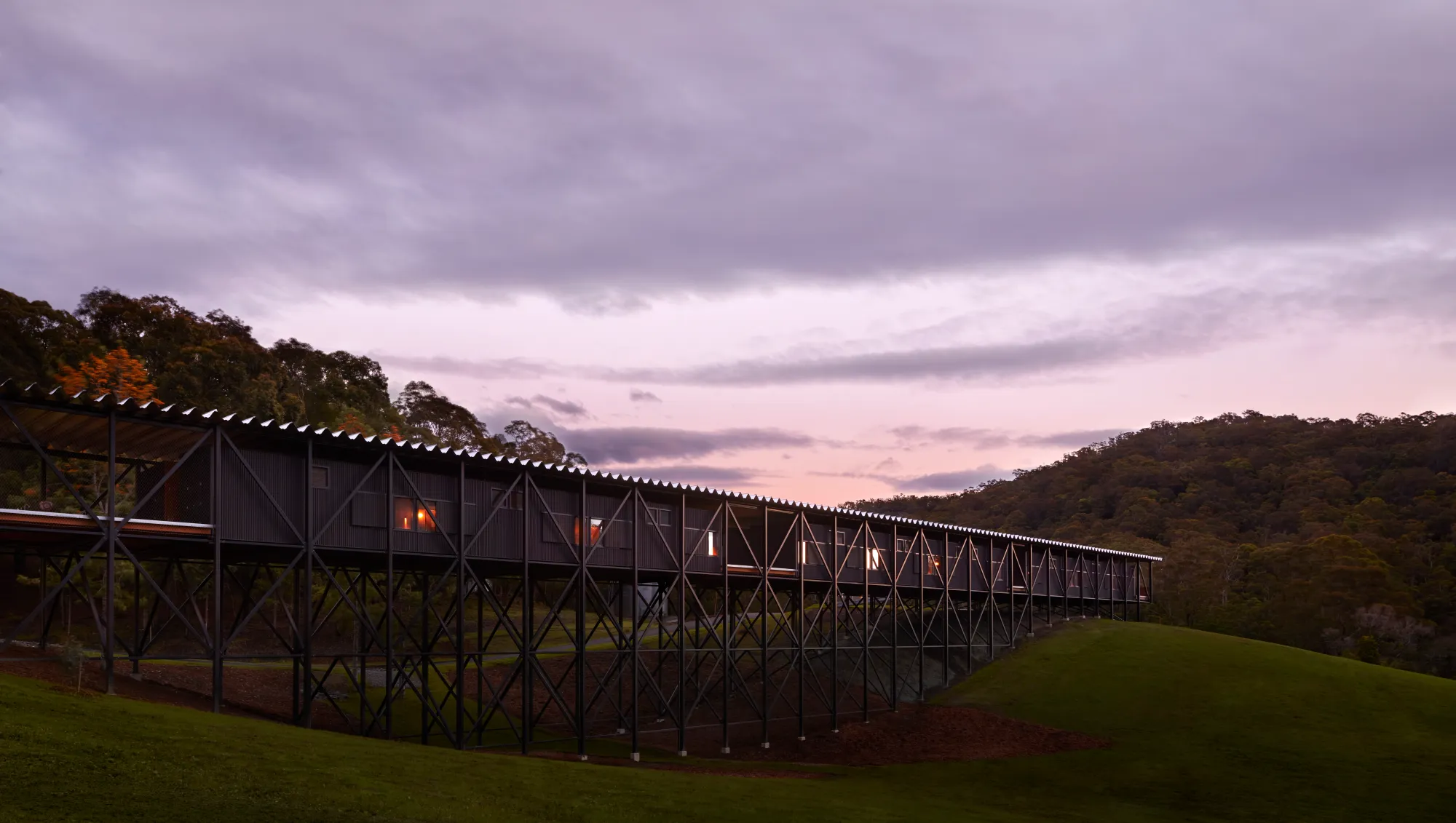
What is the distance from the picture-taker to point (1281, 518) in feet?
406

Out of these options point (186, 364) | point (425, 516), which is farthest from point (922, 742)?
point (186, 364)

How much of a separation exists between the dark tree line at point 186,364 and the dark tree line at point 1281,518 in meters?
58.1

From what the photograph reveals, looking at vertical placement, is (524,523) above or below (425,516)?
below

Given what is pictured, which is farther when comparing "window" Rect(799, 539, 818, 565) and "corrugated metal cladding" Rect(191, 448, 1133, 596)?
"window" Rect(799, 539, 818, 565)

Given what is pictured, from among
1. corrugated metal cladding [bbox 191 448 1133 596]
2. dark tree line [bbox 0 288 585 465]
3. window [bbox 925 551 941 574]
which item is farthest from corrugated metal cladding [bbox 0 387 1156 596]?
dark tree line [bbox 0 288 585 465]

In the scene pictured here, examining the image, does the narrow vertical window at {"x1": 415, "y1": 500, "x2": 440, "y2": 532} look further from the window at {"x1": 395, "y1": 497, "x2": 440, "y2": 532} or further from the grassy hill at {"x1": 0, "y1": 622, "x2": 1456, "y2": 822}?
the grassy hill at {"x1": 0, "y1": 622, "x2": 1456, "y2": 822}

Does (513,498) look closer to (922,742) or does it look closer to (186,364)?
(922,742)

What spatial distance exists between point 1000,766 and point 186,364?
5227cm

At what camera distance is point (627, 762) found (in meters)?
39.0

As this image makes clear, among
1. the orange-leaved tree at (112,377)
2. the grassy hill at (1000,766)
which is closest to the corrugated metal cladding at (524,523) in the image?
the grassy hill at (1000,766)

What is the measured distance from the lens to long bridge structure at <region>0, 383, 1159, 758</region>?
28.8 m

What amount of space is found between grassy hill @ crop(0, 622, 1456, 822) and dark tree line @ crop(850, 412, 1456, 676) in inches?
885

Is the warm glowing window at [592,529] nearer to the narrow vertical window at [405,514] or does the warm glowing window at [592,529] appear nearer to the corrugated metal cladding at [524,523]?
the corrugated metal cladding at [524,523]

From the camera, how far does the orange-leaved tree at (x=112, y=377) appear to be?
6700 cm
